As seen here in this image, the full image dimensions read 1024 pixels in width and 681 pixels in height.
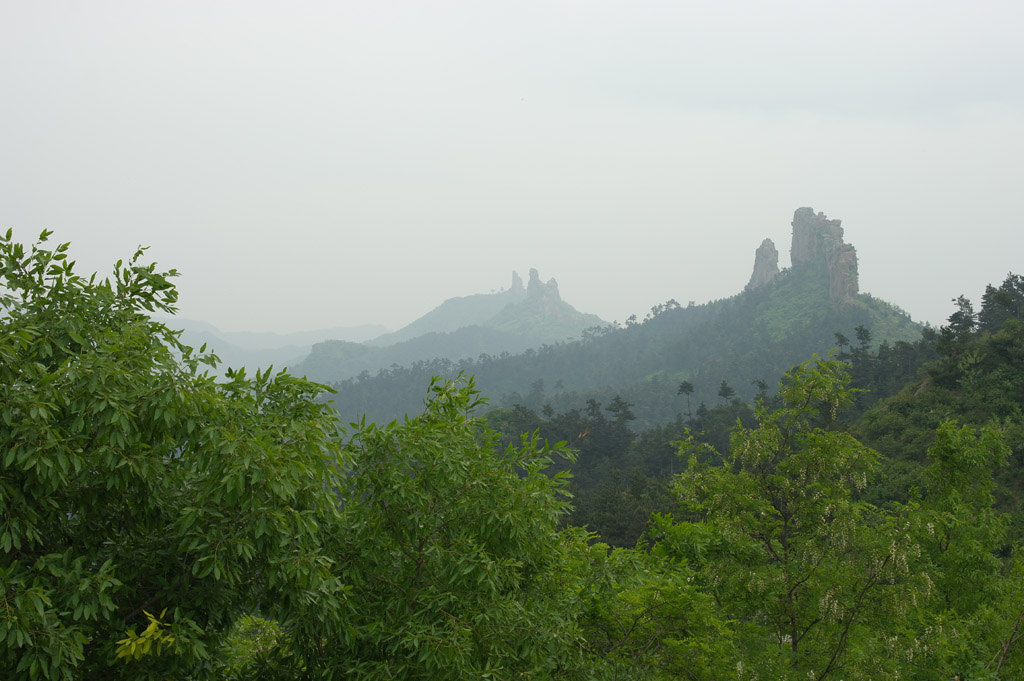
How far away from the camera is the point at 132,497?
5160 mm

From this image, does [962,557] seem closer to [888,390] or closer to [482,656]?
[482,656]

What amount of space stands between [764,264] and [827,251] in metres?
26.4

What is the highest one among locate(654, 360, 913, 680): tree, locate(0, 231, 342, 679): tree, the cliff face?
the cliff face

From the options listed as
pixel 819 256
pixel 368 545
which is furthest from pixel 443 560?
pixel 819 256

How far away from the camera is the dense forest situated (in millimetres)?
4797

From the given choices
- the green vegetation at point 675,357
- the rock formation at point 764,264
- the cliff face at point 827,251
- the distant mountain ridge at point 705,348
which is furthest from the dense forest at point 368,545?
the rock formation at point 764,264

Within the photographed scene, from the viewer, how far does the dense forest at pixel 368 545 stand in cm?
480

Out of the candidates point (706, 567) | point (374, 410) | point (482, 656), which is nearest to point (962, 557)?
point (706, 567)

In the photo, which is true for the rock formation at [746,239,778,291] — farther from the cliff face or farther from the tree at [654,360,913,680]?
the tree at [654,360,913,680]

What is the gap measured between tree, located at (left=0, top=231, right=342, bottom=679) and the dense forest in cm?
2

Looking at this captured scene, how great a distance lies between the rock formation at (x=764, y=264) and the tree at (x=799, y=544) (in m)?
153

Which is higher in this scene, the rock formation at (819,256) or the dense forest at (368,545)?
the rock formation at (819,256)

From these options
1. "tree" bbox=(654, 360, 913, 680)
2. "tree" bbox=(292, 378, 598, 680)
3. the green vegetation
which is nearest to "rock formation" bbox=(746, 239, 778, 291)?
the green vegetation

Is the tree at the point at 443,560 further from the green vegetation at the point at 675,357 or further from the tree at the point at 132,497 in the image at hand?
the green vegetation at the point at 675,357
